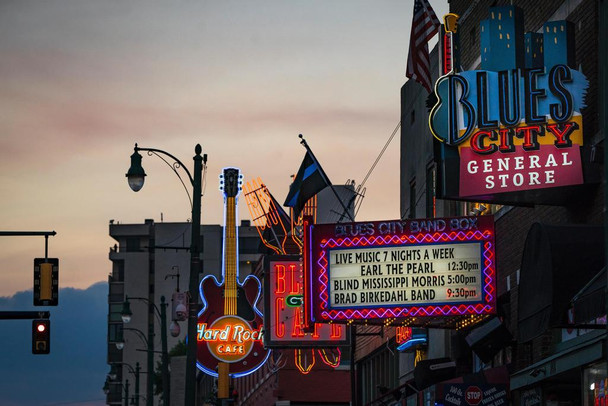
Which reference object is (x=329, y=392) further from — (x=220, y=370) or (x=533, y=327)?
(x=533, y=327)

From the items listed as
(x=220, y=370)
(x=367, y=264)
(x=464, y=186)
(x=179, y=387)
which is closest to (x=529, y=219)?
(x=464, y=186)

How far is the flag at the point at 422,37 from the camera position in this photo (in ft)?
108

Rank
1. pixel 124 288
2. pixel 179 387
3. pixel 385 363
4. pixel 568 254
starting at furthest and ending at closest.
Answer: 1. pixel 124 288
2. pixel 179 387
3. pixel 385 363
4. pixel 568 254

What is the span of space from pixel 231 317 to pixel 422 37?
95.5 ft

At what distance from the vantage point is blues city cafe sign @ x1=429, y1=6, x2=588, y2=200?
22.9 meters

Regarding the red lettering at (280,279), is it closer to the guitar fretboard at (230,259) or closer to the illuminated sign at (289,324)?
the illuminated sign at (289,324)

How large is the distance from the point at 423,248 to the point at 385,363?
16.8m

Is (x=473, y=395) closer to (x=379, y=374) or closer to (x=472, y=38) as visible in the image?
(x=472, y=38)

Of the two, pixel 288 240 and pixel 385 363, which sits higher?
pixel 288 240

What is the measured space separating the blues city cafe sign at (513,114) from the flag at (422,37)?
801 centimetres

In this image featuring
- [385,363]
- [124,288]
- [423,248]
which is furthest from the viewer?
[124,288]

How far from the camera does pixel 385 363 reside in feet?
146

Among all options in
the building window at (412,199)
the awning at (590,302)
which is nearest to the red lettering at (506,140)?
the awning at (590,302)

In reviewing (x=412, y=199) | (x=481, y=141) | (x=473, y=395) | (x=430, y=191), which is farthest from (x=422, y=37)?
(x=473, y=395)
